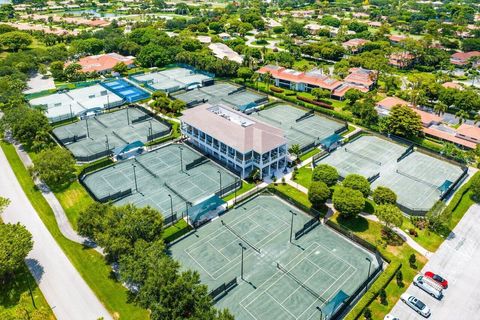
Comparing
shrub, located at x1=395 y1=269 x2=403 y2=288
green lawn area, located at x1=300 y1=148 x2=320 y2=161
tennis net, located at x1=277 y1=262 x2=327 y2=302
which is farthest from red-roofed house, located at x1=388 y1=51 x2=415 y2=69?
tennis net, located at x1=277 y1=262 x2=327 y2=302

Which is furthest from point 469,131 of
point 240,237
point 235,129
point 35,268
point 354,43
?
point 35,268

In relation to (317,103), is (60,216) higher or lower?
lower

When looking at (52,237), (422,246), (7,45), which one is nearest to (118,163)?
(52,237)

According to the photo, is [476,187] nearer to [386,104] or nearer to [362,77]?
[386,104]

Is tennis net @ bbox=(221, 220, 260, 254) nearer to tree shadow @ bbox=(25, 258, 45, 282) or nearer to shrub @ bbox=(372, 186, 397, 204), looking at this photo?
shrub @ bbox=(372, 186, 397, 204)

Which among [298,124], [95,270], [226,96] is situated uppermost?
[226,96]

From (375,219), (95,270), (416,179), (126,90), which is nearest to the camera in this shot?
(95,270)

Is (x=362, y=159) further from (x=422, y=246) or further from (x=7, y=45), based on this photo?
(x=7, y=45)
